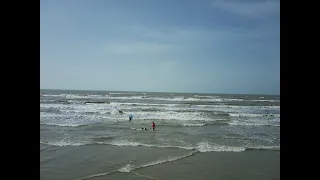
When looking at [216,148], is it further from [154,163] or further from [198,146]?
[154,163]

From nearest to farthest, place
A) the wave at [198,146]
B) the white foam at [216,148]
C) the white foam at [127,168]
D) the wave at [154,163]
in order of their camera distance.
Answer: the white foam at [127,168] < the wave at [154,163] < the white foam at [216,148] < the wave at [198,146]

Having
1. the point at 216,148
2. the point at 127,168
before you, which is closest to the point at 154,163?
the point at 127,168

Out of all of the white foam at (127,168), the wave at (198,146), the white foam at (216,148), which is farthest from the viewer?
the wave at (198,146)

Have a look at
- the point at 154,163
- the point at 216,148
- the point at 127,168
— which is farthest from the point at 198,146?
the point at 127,168

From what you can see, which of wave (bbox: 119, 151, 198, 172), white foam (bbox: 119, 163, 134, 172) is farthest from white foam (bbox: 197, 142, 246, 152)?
white foam (bbox: 119, 163, 134, 172)

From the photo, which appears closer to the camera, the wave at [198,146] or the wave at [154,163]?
the wave at [154,163]

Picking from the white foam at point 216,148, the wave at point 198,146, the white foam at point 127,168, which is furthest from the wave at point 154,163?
the wave at point 198,146

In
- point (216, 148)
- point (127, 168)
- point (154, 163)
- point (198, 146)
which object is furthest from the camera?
point (198, 146)

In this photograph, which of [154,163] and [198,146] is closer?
[154,163]

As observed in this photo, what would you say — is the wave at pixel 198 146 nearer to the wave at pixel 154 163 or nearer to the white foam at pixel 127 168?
the wave at pixel 154 163

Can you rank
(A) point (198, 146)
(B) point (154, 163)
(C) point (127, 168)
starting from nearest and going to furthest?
(C) point (127, 168)
(B) point (154, 163)
(A) point (198, 146)

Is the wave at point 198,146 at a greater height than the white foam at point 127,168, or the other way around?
the white foam at point 127,168

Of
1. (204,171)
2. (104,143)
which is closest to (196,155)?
(204,171)

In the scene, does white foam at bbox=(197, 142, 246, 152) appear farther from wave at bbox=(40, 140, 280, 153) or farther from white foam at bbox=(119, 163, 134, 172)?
white foam at bbox=(119, 163, 134, 172)
